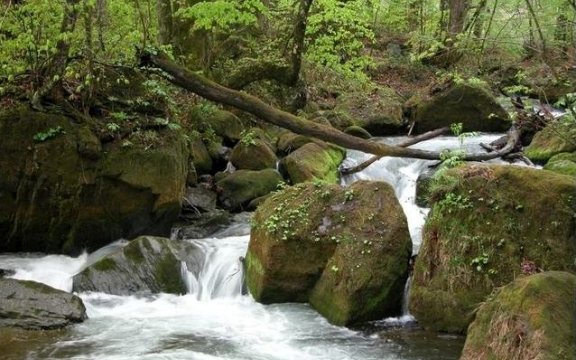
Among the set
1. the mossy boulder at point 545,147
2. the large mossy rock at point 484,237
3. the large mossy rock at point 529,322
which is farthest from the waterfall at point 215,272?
the mossy boulder at point 545,147

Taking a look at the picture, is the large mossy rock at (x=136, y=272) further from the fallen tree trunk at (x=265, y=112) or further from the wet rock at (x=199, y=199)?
the wet rock at (x=199, y=199)

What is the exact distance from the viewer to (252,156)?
12719 mm

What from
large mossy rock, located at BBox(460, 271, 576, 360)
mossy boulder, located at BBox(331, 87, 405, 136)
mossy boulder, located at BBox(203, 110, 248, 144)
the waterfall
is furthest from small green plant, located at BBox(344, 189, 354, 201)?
mossy boulder, located at BBox(331, 87, 405, 136)

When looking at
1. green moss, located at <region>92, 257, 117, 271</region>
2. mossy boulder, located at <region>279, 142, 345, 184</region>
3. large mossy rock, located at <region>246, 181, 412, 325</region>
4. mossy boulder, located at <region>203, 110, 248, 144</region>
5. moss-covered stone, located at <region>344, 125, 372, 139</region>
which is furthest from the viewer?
moss-covered stone, located at <region>344, 125, 372, 139</region>

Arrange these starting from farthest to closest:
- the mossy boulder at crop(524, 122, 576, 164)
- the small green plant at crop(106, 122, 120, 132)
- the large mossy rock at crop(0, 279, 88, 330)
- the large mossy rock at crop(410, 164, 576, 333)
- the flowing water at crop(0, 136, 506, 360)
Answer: the mossy boulder at crop(524, 122, 576, 164)
the small green plant at crop(106, 122, 120, 132)
the large mossy rock at crop(0, 279, 88, 330)
the large mossy rock at crop(410, 164, 576, 333)
the flowing water at crop(0, 136, 506, 360)

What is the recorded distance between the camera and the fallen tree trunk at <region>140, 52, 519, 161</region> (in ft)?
28.2

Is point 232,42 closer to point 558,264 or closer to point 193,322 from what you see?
point 193,322

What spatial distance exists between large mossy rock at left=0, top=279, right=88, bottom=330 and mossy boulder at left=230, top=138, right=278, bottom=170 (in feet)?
18.9

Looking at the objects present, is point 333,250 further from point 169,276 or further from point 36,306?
point 36,306

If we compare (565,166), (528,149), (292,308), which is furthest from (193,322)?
(528,149)

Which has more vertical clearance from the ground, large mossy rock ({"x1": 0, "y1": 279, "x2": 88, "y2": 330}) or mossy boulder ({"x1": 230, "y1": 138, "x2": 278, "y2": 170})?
mossy boulder ({"x1": 230, "y1": 138, "x2": 278, "y2": 170})

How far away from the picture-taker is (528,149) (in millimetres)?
13320

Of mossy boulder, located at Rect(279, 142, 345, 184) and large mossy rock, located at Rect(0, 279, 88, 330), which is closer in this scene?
large mossy rock, located at Rect(0, 279, 88, 330)

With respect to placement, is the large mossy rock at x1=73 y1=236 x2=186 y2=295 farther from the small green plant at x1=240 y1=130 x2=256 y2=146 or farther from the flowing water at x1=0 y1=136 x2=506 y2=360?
the small green plant at x1=240 y1=130 x2=256 y2=146
